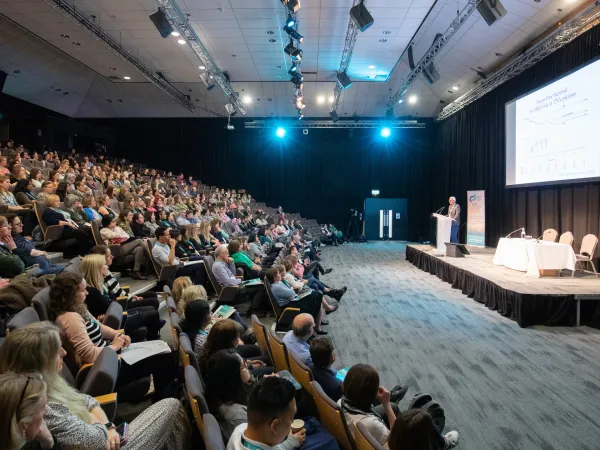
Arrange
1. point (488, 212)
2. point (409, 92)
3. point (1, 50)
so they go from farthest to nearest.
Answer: point (409, 92)
point (488, 212)
point (1, 50)

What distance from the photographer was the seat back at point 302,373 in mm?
2259

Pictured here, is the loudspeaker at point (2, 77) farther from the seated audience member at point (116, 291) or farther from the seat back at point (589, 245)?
the seat back at point (589, 245)

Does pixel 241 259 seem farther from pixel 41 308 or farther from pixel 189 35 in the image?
pixel 189 35

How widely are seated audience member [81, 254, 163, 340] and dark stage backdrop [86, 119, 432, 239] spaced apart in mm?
14437

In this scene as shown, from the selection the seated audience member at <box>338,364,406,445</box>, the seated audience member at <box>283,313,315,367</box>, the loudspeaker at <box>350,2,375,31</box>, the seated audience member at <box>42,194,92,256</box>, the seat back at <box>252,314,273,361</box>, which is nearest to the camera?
the seated audience member at <box>338,364,406,445</box>

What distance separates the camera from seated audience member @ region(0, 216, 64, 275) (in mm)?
4012

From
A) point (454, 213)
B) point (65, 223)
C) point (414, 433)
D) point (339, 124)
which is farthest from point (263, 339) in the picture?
point (339, 124)

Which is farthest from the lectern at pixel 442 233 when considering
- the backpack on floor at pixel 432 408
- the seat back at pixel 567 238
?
the backpack on floor at pixel 432 408

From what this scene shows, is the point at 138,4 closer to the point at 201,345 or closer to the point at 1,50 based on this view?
the point at 1,50

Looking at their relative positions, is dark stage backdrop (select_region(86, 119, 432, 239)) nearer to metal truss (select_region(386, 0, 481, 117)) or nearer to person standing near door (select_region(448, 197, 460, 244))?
metal truss (select_region(386, 0, 481, 117))

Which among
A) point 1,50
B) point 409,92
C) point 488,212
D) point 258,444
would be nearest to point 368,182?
point 409,92

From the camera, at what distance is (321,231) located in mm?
16266

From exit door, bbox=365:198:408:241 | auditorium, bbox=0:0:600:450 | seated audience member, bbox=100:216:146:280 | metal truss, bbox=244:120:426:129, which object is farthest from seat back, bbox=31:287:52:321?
exit door, bbox=365:198:408:241

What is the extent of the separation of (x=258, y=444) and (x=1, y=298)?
2404mm
